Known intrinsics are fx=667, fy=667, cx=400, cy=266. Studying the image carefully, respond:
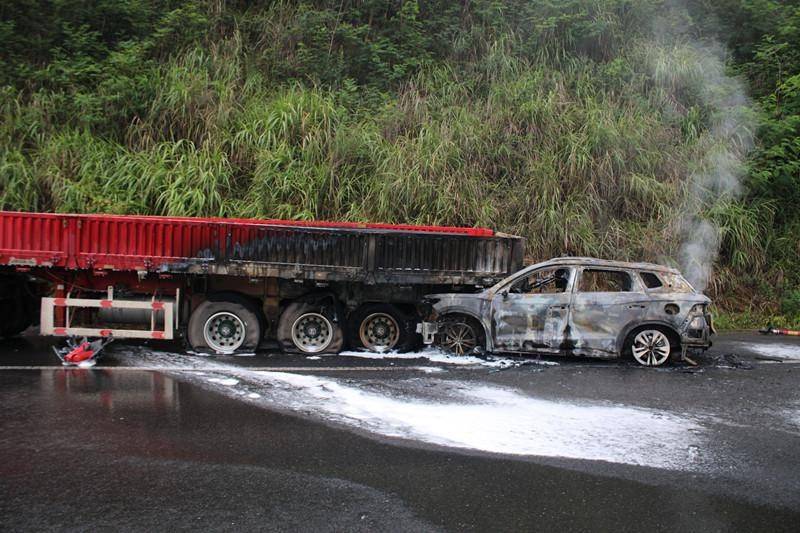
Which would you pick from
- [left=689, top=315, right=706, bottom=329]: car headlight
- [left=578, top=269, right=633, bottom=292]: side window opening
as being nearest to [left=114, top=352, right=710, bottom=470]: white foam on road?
[left=689, top=315, right=706, bottom=329]: car headlight

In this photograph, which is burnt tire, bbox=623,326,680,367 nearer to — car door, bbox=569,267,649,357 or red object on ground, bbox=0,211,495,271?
car door, bbox=569,267,649,357

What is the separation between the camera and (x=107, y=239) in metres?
9.43

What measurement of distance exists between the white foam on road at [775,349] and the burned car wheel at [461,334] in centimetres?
465

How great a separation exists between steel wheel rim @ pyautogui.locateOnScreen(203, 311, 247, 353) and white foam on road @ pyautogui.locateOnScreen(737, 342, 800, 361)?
8.05 metres

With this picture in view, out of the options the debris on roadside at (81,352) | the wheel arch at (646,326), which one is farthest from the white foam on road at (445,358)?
the debris on roadside at (81,352)

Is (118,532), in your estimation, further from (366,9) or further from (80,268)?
(366,9)

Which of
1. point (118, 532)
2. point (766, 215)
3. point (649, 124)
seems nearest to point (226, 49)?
point (649, 124)

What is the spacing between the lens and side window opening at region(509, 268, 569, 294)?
9.59 metres

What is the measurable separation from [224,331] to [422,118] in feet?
27.6

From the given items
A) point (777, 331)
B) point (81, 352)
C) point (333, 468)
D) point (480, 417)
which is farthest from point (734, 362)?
point (81, 352)

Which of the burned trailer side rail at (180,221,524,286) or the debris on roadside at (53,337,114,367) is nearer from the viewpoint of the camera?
the debris on roadside at (53,337,114,367)

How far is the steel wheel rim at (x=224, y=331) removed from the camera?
382 inches

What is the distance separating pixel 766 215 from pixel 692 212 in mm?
2157

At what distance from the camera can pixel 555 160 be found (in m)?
15.2
